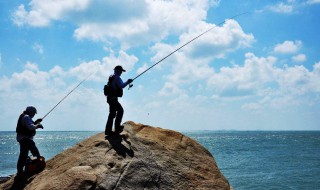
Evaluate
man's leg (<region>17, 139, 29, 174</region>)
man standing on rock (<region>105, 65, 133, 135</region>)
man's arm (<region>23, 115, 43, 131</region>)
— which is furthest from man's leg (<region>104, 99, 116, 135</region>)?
man's leg (<region>17, 139, 29, 174</region>)

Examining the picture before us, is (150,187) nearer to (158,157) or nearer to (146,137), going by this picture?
(158,157)

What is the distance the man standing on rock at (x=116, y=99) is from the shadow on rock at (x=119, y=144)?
1.01 feet

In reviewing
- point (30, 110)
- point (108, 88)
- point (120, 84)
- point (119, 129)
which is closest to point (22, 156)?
point (30, 110)

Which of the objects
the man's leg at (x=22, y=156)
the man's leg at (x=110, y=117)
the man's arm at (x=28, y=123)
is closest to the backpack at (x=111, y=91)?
the man's leg at (x=110, y=117)

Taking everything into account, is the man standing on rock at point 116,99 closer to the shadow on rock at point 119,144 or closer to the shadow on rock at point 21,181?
A: the shadow on rock at point 119,144

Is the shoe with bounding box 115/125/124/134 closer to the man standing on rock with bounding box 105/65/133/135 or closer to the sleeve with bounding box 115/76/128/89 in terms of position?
the man standing on rock with bounding box 105/65/133/135

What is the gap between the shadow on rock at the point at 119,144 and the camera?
363 inches

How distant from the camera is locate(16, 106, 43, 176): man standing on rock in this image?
30.5 ft

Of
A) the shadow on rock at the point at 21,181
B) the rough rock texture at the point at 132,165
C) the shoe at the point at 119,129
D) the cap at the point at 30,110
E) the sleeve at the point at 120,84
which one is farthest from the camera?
the shoe at the point at 119,129

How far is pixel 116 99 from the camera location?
10031mm

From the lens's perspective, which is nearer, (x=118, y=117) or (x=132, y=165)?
(x=132, y=165)

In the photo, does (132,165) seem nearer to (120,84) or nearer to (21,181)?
(120,84)

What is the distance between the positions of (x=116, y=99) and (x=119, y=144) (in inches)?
51.0

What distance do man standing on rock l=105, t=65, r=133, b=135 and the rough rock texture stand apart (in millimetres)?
285
